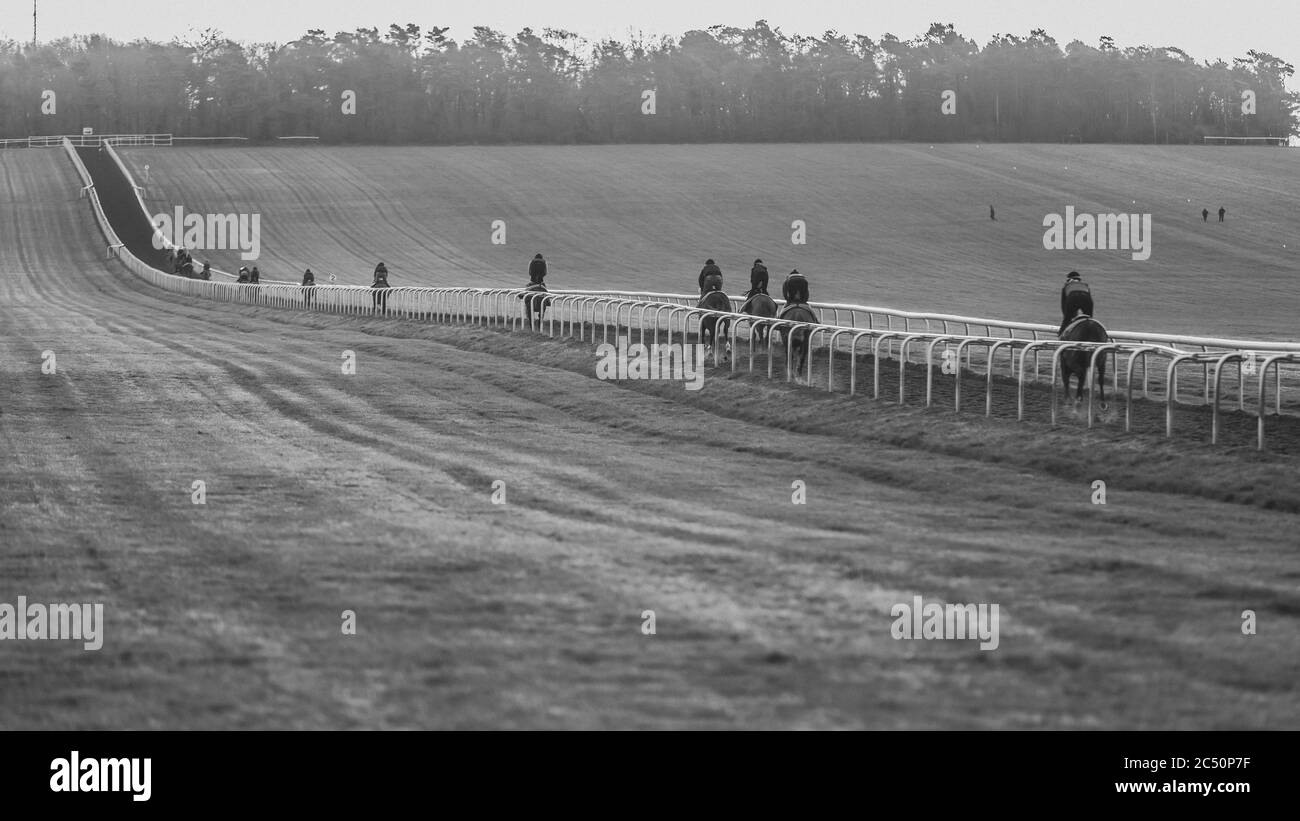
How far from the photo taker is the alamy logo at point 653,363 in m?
25.1

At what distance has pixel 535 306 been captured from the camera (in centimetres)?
3688

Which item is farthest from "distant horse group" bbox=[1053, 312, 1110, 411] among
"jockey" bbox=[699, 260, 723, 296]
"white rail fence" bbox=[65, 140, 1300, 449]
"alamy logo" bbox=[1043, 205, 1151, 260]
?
"alamy logo" bbox=[1043, 205, 1151, 260]

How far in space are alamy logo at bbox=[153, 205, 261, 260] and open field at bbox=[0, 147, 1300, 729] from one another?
5728 centimetres

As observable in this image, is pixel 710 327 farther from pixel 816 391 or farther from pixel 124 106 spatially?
pixel 124 106

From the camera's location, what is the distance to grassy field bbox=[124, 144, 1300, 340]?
64.4 meters

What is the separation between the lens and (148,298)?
59.4 m

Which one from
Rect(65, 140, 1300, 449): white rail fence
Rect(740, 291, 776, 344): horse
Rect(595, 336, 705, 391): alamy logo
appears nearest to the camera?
Rect(65, 140, 1300, 449): white rail fence

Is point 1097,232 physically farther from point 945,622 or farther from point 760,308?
point 945,622

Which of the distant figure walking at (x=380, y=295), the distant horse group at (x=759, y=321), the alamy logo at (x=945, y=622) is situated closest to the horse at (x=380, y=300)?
the distant figure walking at (x=380, y=295)

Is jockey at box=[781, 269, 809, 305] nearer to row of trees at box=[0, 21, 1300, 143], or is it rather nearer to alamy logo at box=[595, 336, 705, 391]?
alamy logo at box=[595, 336, 705, 391]
